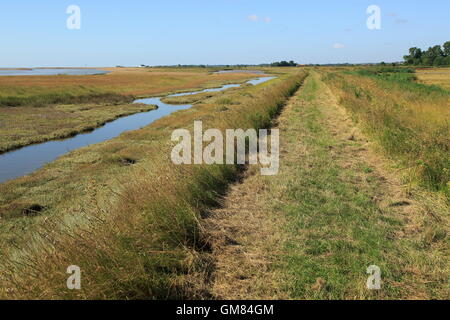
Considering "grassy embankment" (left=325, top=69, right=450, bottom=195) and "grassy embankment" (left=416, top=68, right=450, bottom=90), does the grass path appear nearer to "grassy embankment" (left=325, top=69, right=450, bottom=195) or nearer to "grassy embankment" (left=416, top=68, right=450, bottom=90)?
"grassy embankment" (left=325, top=69, right=450, bottom=195)

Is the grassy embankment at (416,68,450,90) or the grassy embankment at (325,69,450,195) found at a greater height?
the grassy embankment at (416,68,450,90)

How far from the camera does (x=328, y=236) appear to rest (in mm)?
4570

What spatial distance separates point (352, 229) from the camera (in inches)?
185

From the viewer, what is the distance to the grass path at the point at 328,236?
3568 mm

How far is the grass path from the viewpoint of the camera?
11.7 ft

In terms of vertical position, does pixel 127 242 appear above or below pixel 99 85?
below

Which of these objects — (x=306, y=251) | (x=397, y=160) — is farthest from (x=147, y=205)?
(x=397, y=160)

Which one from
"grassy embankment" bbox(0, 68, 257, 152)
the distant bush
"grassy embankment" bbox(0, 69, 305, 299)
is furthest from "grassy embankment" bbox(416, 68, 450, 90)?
the distant bush

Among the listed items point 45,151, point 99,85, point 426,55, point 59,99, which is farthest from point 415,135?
point 426,55

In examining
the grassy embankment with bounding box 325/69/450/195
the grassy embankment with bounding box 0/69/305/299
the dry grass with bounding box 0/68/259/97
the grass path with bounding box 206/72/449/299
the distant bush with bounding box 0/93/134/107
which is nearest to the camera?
the grassy embankment with bounding box 0/69/305/299

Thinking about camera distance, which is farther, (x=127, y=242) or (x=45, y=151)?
(x=45, y=151)

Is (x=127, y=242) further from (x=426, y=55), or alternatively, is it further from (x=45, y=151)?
(x=426, y=55)

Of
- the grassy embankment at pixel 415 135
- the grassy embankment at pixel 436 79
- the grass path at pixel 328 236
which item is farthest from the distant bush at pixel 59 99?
the grassy embankment at pixel 436 79

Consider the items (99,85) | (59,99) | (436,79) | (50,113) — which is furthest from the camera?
(99,85)
